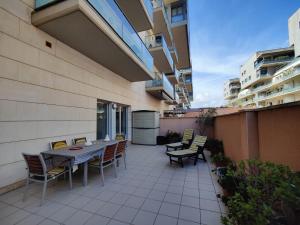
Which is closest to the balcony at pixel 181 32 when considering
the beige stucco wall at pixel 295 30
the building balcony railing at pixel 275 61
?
the beige stucco wall at pixel 295 30

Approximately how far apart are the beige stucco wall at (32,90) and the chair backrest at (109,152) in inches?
74.4

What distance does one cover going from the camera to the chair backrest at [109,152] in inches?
155

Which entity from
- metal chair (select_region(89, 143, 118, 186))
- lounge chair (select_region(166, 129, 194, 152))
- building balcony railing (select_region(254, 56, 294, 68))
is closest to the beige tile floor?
metal chair (select_region(89, 143, 118, 186))

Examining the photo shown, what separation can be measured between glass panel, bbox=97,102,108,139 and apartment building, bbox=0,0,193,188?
5 cm

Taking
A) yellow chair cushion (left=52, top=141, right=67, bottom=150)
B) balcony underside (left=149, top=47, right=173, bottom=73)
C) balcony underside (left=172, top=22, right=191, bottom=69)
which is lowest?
yellow chair cushion (left=52, top=141, right=67, bottom=150)

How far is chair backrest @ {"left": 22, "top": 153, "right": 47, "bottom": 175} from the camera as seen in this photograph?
2854 mm

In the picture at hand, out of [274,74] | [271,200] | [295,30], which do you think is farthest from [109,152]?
[274,74]

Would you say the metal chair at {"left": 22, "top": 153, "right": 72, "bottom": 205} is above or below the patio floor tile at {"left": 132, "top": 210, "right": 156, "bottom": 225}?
above

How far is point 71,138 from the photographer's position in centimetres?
530

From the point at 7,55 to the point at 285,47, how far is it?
39.0 meters

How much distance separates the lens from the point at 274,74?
2836 cm

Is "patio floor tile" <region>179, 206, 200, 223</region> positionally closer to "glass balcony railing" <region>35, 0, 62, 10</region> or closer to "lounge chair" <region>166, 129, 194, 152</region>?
"lounge chair" <region>166, 129, 194, 152</region>

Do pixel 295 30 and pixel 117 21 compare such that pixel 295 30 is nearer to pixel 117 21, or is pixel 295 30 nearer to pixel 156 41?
pixel 156 41

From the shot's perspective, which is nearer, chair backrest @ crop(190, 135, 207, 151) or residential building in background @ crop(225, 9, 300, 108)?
chair backrest @ crop(190, 135, 207, 151)
